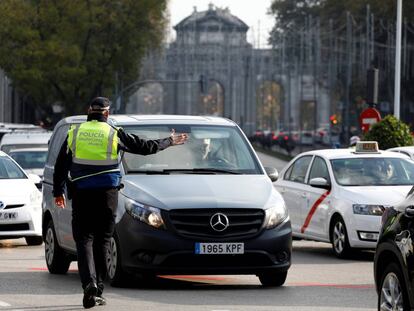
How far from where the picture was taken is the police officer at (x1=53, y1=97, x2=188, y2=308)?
11.9 metres

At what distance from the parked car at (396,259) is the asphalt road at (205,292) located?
81.7 inches


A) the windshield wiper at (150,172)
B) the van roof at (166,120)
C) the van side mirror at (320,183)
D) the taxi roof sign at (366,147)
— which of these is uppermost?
the van roof at (166,120)

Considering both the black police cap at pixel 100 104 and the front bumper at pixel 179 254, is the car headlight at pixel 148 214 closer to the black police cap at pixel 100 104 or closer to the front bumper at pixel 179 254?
the front bumper at pixel 179 254

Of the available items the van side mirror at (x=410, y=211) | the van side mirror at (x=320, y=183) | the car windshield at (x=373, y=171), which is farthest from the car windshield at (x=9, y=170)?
the van side mirror at (x=410, y=211)

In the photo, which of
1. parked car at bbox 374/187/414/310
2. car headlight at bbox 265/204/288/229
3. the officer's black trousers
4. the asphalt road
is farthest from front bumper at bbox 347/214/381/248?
parked car at bbox 374/187/414/310

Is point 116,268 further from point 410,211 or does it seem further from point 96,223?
point 410,211

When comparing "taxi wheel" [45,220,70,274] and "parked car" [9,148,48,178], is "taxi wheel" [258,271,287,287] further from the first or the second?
"parked car" [9,148,48,178]

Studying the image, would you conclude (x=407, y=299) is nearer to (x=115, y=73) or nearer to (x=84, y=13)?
(x=84, y=13)

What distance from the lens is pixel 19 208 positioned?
19828mm

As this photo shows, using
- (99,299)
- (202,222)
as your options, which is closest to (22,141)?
(202,222)

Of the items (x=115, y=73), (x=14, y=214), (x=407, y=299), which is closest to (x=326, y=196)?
(x=14, y=214)

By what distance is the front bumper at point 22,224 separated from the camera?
64.3 feet

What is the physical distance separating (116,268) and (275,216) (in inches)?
60.0

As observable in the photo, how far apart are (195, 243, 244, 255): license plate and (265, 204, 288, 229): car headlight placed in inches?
14.4
